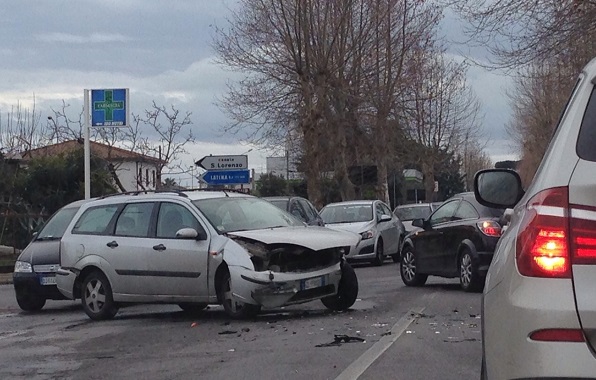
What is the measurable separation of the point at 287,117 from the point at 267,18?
13.3 ft

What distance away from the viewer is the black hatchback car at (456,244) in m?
13.7

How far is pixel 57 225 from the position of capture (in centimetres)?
1572

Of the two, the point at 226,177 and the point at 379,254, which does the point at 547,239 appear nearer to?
the point at 379,254

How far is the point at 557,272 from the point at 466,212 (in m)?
11.0

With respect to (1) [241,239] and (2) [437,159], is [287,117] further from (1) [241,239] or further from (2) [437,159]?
(1) [241,239]

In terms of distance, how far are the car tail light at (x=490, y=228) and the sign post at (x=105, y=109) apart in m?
14.6

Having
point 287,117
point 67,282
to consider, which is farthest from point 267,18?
point 67,282

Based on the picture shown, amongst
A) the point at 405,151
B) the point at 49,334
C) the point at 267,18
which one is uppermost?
the point at 267,18

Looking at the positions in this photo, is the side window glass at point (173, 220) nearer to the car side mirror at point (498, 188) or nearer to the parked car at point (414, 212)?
the car side mirror at point (498, 188)

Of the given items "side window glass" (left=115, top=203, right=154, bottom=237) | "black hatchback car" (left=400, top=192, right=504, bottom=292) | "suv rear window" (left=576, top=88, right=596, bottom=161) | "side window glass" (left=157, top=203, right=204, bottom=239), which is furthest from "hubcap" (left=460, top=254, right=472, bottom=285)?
"suv rear window" (left=576, top=88, right=596, bottom=161)

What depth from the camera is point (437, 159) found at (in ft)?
188

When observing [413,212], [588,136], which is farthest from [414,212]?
[588,136]

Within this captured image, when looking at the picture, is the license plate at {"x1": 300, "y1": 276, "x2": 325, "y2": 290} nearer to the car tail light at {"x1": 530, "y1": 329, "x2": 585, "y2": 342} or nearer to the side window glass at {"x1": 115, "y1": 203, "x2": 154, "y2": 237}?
the side window glass at {"x1": 115, "y1": 203, "x2": 154, "y2": 237}

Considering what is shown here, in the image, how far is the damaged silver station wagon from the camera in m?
11.3
